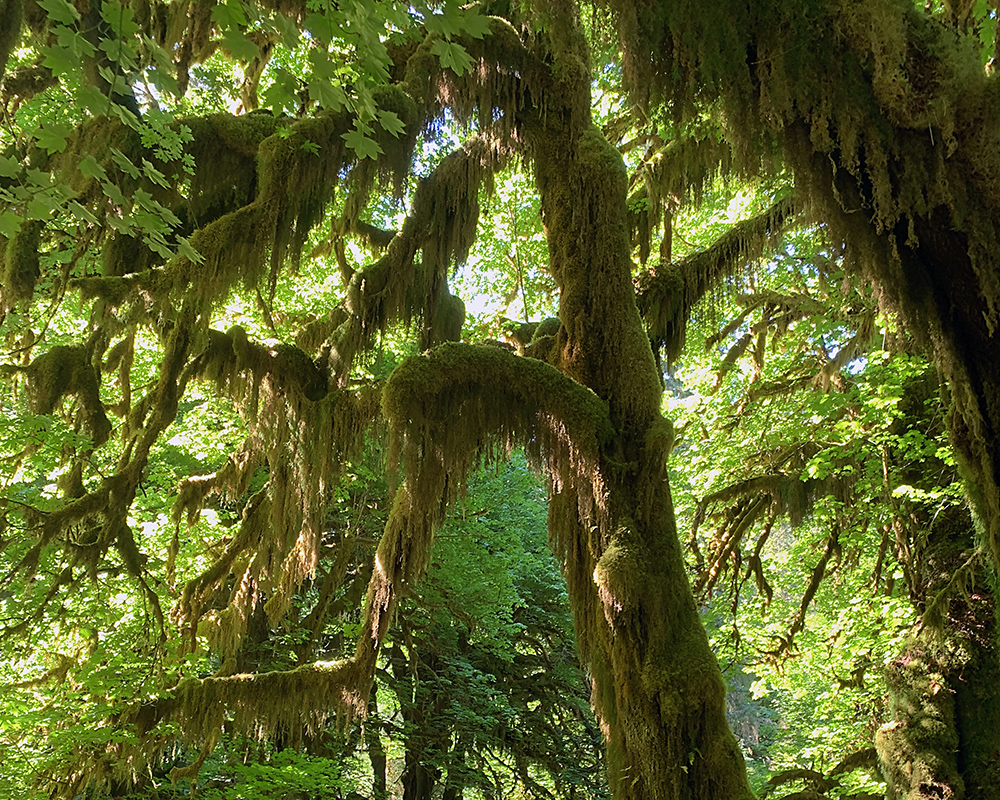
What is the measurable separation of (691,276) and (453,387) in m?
3.01

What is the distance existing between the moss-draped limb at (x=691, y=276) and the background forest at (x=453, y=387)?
1.3 inches

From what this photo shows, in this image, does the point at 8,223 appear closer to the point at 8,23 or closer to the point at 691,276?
the point at 8,23

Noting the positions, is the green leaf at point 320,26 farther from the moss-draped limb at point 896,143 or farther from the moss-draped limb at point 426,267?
the moss-draped limb at point 426,267

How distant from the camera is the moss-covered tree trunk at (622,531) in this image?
14.6 feet

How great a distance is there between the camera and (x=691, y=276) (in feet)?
22.9

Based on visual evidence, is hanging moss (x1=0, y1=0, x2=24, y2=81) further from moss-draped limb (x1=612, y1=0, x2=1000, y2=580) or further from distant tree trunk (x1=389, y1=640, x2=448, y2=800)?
distant tree trunk (x1=389, y1=640, x2=448, y2=800)

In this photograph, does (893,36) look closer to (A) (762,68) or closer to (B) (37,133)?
(A) (762,68)

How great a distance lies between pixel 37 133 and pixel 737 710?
90.0ft

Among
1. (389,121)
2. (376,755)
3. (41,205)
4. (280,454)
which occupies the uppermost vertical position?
(280,454)

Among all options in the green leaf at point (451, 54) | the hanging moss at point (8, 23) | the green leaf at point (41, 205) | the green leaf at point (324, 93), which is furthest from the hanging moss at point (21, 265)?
the green leaf at point (451, 54)

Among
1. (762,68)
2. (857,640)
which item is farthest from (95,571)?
(857,640)

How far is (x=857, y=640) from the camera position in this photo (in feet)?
25.1

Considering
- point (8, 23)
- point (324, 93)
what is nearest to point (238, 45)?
point (324, 93)

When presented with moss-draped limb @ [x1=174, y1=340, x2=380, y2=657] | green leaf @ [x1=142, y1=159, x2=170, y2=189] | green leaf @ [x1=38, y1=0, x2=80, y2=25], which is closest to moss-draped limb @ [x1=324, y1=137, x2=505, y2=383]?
moss-draped limb @ [x1=174, y1=340, x2=380, y2=657]
